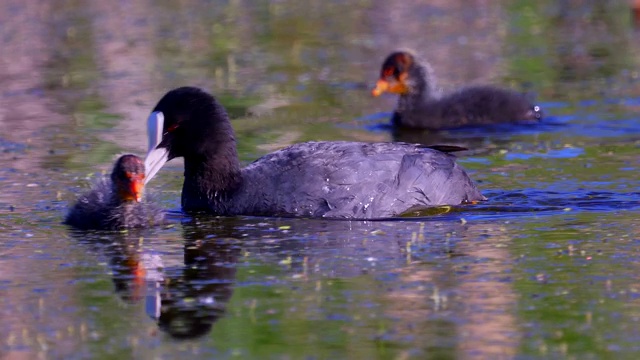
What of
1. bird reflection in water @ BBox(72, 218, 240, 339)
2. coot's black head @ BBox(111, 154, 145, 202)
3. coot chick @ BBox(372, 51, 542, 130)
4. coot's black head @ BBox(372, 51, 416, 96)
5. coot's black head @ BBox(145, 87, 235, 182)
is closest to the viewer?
bird reflection in water @ BBox(72, 218, 240, 339)

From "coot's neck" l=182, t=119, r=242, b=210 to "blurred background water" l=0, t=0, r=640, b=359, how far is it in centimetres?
21

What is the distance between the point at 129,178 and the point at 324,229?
1309mm

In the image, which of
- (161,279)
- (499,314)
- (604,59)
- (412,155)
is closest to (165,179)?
(412,155)

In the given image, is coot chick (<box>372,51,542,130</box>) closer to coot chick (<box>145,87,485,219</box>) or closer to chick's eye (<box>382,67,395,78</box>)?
chick's eye (<box>382,67,395,78</box>)

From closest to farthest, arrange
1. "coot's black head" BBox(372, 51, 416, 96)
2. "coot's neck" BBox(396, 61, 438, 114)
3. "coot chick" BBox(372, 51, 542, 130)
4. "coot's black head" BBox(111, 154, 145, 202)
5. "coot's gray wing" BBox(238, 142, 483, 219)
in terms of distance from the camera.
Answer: "coot's black head" BBox(111, 154, 145, 202), "coot's gray wing" BBox(238, 142, 483, 219), "coot chick" BBox(372, 51, 542, 130), "coot's neck" BBox(396, 61, 438, 114), "coot's black head" BBox(372, 51, 416, 96)

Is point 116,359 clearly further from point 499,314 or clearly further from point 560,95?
point 560,95

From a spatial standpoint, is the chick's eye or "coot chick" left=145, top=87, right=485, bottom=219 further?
the chick's eye

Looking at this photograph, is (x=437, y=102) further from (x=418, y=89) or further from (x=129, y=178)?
(x=129, y=178)

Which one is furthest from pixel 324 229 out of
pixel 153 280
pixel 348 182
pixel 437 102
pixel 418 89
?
pixel 418 89

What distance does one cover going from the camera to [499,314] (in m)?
6.18

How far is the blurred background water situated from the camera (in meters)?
6.01

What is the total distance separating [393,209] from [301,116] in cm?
438

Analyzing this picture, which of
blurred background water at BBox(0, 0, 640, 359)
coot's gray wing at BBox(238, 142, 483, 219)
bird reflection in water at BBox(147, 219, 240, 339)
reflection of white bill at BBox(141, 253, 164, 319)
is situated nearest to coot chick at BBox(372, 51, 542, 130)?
blurred background water at BBox(0, 0, 640, 359)

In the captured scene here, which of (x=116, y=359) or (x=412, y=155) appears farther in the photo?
(x=412, y=155)
